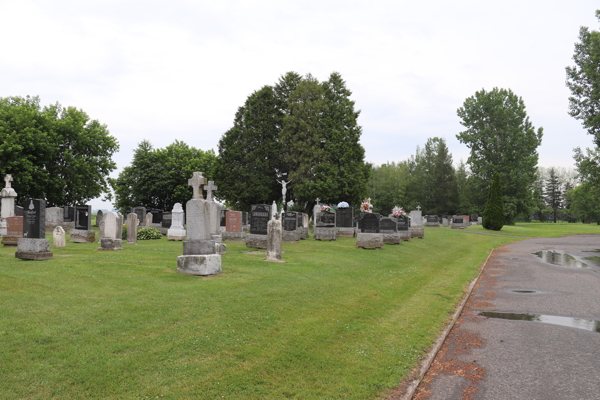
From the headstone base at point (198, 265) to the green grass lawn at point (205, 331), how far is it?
1.44 ft

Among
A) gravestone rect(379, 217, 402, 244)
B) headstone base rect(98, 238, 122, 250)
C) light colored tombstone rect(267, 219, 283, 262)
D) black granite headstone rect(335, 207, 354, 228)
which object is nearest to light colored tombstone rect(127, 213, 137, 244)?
headstone base rect(98, 238, 122, 250)

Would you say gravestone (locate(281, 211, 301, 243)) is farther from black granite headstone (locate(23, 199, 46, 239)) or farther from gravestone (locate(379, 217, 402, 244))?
black granite headstone (locate(23, 199, 46, 239))

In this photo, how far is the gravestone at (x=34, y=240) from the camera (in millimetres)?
11531

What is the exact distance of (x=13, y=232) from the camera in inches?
598

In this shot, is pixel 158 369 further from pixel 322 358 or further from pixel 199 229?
pixel 199 229

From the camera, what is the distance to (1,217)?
22.8 meters

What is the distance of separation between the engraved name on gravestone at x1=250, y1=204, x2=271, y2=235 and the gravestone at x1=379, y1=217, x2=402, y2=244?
759 cm

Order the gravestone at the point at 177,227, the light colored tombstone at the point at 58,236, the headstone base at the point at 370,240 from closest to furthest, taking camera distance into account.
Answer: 1. the light colored tombstone at the point at 58,236
2. the headstone base at the point at 370,240
3. the gravestone at the point at 177,227

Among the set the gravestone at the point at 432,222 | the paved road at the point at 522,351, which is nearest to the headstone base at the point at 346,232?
the paved road at the point at 522,351

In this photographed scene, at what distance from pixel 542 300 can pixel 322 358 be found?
6.97 meters

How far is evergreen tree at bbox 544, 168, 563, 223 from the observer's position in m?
101

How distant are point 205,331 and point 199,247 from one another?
512cm

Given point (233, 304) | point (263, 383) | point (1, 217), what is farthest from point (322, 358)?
point (1, 217)

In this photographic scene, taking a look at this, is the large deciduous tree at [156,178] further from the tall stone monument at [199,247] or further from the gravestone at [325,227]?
the tall stone monument at [199,247]
